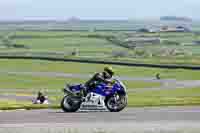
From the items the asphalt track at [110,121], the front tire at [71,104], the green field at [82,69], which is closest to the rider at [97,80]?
the front tire at [71,104]

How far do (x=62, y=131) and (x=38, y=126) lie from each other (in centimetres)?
135

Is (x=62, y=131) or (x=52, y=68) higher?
(x=52, y=68)

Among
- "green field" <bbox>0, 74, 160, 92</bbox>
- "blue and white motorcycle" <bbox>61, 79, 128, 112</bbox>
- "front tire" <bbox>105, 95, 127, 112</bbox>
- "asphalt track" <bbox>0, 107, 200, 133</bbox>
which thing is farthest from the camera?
"green field" <bbox>0, 74, 160, 92</bbox>

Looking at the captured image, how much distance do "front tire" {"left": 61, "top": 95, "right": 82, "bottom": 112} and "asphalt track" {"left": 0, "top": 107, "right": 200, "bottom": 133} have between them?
276 millimetres

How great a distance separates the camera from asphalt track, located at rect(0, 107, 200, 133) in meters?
15.4

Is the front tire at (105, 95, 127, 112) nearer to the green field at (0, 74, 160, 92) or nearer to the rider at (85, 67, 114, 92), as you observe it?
the rider at (85, 67, 114, 92)

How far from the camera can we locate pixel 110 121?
1728 cm

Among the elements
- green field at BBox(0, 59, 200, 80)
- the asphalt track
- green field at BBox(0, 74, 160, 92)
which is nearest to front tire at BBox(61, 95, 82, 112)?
the asphalt track

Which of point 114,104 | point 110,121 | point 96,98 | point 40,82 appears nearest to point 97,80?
point 96,98

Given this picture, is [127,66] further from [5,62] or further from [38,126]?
[38,126]

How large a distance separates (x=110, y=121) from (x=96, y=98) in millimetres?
2925

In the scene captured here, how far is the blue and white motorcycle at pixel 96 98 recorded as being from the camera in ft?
65.9

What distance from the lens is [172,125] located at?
16.3 meters

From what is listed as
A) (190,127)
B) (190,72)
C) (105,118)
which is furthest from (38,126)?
(190,72)
